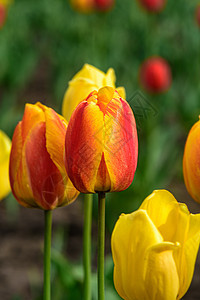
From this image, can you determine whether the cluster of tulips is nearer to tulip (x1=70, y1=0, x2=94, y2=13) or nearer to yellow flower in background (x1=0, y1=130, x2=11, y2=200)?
yellow flower in background (x1=0, y1=130, x2=11, y2=200)

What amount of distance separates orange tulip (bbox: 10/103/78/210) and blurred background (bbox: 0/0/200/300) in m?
0.10

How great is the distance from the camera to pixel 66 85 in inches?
146

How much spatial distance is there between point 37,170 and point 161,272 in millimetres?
180

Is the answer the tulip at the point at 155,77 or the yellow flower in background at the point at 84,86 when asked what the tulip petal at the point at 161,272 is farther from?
the tulip at the point at 155,77

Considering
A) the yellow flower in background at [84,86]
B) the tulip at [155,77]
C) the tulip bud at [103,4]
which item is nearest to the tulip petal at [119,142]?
the yellow flower in background at [84,86]

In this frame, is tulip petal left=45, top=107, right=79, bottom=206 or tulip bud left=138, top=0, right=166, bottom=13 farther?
tulip bud left=138, top=0, right=166, bottom=13

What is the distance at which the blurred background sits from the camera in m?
1.93

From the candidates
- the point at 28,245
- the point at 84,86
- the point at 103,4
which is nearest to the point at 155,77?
the point at 28,245

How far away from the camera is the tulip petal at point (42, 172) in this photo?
25.2 inches

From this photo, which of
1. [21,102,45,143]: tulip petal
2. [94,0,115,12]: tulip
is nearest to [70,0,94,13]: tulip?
[94,0,115,12]: tulip

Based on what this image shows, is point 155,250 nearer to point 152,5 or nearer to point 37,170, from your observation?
point 37,170

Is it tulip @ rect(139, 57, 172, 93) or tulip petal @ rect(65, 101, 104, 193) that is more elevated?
tulip petal @ rect(65, 101, 104, 193)

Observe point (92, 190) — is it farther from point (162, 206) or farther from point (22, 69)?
point (22, 69)

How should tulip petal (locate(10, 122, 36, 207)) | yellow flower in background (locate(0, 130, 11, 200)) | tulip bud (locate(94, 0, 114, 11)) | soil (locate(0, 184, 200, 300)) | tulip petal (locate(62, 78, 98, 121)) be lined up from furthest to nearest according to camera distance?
1. tulip bud (locate(94, 0, 114, 11))
2. soil (locate(0, 184, 200, 300))
3. yellow flower in background (locate(0, 130, 11, 200))
4. tulip petal (locate(62, 78, 98, 121))
5. tulip petal (locate(10, 122, 36, 207))
